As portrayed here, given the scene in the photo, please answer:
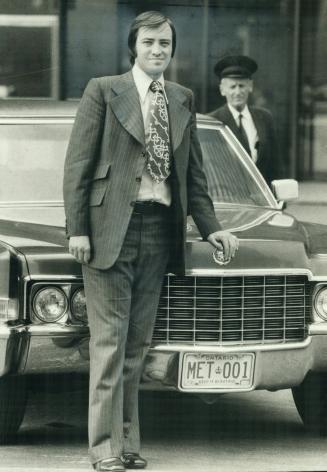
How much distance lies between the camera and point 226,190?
24.1 feet

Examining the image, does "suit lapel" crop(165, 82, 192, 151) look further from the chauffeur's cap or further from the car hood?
the chauffeur's cap

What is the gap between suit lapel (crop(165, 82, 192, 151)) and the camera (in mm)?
5887

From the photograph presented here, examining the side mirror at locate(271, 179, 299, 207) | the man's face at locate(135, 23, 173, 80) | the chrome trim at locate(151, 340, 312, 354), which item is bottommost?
the chrome trim at locate(151, 340, 312, 354)

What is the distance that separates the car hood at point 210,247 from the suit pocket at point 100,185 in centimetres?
36

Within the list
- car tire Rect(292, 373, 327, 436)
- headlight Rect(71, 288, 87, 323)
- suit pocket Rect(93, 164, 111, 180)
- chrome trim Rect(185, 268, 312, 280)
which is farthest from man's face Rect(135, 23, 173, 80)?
car tire Rect(292, 373, 327, 436)

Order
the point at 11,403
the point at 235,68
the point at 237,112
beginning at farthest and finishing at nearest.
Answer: the point at 235,68 < the point at 237,112 < the point at 11,403

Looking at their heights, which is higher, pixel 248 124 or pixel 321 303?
pixel 248 124

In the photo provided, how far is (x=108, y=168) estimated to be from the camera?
18.8 ft

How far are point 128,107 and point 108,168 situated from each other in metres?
0.29

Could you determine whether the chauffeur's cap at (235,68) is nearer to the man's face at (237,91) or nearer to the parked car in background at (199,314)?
the man's face at (237,91)

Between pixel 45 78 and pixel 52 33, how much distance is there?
1.86ft

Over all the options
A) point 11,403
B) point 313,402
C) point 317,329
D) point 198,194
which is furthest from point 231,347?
point 11,403

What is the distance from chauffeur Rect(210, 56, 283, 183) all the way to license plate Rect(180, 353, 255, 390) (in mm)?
3216

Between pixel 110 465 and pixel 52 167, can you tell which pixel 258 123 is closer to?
pixel 52 167
